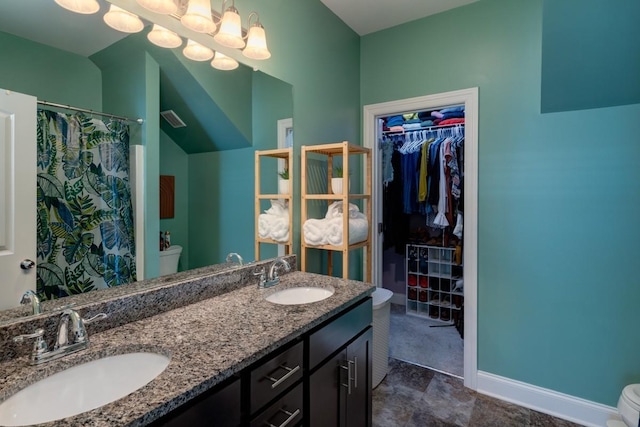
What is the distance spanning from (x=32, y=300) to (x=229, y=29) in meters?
1.26

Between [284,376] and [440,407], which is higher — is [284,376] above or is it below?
above

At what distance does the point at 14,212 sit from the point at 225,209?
736 millimetres

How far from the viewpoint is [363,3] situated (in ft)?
6.93

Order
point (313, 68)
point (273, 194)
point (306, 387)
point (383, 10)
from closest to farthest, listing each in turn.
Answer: point (306, 387) < point (273, 194) < point (313, 68) < point (383, 10)

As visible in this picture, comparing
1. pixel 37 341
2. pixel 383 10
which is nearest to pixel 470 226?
pixel 383 10

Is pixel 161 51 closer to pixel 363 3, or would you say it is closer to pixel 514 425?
pixel 363 3

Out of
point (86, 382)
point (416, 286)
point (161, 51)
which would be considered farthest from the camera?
point (416, 286)

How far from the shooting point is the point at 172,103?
1.26m

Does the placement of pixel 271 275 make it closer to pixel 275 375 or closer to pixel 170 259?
pixel 170 259

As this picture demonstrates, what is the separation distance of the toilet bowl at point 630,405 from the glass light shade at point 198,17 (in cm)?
260

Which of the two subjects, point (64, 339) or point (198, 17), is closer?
point (64, 339)

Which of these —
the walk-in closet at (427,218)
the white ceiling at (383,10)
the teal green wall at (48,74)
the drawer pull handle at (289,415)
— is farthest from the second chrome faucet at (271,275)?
the white ceiling at (383,10)

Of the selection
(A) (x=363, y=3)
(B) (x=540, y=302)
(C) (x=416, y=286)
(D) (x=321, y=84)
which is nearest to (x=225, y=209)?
(D) (x=321, y=84)

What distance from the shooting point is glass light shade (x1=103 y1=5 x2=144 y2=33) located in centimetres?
109
